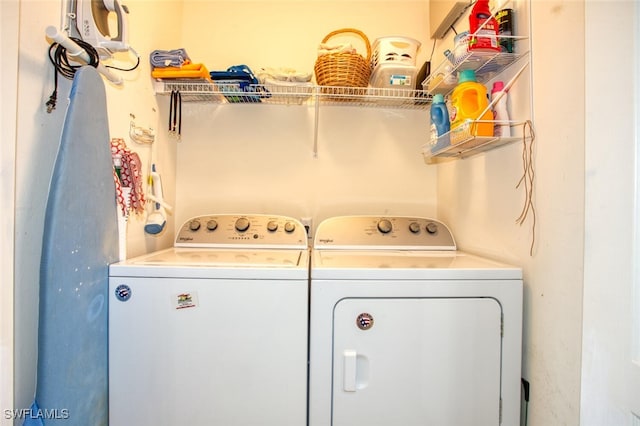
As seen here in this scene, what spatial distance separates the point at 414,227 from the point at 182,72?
1.46 meters

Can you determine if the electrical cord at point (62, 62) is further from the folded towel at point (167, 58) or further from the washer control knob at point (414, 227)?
the washer control knob at point (414, 227)

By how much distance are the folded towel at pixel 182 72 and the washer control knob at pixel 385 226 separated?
121cm

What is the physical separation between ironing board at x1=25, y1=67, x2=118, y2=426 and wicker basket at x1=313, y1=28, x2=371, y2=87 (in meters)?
1.01

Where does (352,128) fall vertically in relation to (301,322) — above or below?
above

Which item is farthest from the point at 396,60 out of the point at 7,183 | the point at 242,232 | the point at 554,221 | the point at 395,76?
the point at 7,183

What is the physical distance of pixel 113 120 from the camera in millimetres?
1215

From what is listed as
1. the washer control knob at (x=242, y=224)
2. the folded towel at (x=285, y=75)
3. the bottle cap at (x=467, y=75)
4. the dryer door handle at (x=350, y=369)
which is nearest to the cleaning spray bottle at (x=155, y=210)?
the washer control knob at (x=242, y=224)

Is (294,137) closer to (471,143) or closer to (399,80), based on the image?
(399,80)

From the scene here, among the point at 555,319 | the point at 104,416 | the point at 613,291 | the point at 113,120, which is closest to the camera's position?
the point at 613,291

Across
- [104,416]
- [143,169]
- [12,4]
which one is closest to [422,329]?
[104,416]

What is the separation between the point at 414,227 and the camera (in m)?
1.62

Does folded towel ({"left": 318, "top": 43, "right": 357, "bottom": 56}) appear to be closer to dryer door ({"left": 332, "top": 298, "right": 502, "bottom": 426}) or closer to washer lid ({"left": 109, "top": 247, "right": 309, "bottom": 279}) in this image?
washer lid ({"left": 109, "top": 247, "right": 309, "bottom": 279})

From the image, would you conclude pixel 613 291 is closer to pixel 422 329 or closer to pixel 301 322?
pixel 422 329

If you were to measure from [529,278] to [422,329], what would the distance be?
0.42 m
